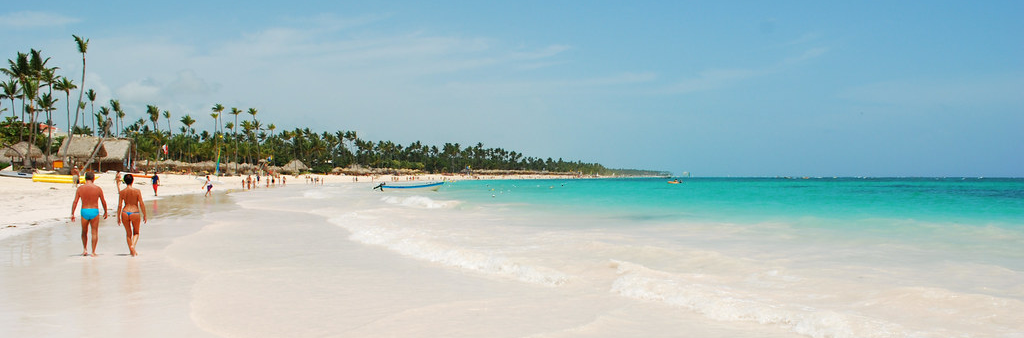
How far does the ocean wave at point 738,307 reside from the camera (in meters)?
5.39

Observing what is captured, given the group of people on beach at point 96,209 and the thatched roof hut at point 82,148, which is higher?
the thatched roof hut at point 82,148

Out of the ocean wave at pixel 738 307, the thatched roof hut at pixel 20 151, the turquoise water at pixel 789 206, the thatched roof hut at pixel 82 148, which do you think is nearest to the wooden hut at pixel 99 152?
the thatched roof hut at pixel 82 148

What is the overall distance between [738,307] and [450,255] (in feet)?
16.3

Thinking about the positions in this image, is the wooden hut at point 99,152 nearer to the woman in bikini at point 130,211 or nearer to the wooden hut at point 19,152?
the wooden hut at point 19,152

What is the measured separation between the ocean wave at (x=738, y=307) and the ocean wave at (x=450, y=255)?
107cm

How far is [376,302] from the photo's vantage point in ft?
20.5

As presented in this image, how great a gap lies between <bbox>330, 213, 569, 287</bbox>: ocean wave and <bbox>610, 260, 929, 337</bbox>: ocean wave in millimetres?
1075

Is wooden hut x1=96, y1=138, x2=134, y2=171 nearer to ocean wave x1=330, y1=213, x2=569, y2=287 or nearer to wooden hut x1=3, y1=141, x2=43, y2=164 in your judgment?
wooden hut x1=3, y1=141, x2=43, y2=164

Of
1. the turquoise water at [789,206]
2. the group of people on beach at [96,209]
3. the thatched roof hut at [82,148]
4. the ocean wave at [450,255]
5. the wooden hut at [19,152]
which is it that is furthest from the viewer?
the thatched roof hut at [82,148]

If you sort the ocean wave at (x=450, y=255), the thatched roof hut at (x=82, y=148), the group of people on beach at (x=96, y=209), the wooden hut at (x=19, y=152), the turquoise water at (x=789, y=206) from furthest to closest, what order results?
the thatched roof hut at (x=82, y=148) < the wooden hut at (x=19, y=152) < the turquoise water at (x=789, y=206) < the group of people on beach at (x=96, y=209) < the ocean wave at (x=450, y=255)

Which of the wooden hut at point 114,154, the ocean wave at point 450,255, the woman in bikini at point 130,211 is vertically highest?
the wooden hut at point 114,154

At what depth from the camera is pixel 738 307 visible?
6102mm

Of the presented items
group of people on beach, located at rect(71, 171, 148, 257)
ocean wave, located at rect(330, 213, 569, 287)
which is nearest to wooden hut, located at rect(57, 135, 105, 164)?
ocean wave, located at rect(330, 213, 569, 287)

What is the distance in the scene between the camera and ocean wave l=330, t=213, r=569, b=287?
796 cm
